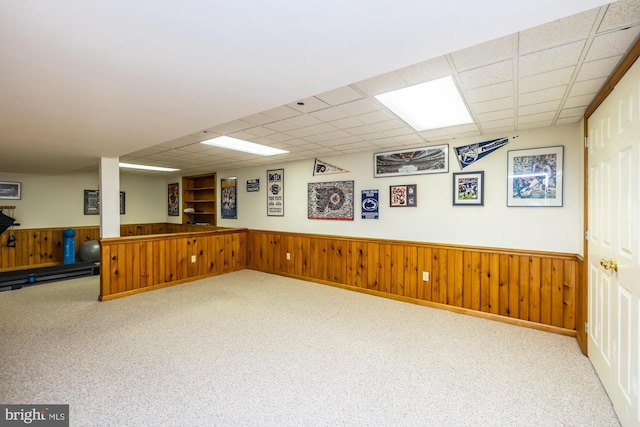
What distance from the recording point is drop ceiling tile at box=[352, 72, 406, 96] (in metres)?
2.09

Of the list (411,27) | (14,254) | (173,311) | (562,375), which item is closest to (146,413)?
(173,311)

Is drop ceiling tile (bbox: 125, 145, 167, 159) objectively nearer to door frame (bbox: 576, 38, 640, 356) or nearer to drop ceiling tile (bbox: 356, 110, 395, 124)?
drop ceiling tile (bbox: 356, 110, 395, 124)

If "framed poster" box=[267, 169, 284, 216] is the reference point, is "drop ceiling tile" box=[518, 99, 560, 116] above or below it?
above

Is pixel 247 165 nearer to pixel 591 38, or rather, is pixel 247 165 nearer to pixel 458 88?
pixel 458 88

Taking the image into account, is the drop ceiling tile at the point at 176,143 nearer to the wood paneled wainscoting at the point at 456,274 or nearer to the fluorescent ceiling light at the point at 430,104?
the wood paneled wainscoting at the point at 456,274

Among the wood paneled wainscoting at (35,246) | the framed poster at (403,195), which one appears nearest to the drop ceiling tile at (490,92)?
the framed poster at (403,195)

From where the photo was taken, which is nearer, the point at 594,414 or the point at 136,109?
the point at 594,414

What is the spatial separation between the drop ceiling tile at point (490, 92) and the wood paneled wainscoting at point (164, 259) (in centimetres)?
497

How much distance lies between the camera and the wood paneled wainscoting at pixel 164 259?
441cm

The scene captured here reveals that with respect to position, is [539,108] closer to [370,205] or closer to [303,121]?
[303,121]

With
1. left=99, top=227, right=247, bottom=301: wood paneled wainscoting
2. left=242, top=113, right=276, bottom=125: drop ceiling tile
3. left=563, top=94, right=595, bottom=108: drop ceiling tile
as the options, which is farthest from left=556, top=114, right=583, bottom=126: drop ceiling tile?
left=99, top=227, right=247, bottom=301: wood paneled wainscoting

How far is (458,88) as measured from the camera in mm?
2266

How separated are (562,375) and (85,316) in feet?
16.7

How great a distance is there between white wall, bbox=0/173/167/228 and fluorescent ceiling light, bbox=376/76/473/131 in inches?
302
